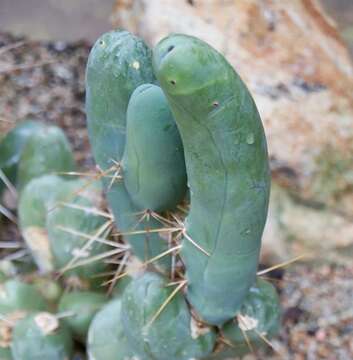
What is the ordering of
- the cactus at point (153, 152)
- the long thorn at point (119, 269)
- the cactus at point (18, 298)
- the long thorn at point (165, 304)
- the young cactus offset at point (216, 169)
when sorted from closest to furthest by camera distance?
the young cactus offset at point (216, 169) < the cactus at point (153, 152) < the long thorn at point (165, 304) < the long thorn at point (119, 269) < the cactus at point (18, 298)

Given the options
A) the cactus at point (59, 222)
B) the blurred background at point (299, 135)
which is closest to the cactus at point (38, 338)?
the cactus at point (59, 222)

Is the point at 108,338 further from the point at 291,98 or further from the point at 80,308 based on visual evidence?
the point at 291,98

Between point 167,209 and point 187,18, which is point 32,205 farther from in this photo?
point 187,18

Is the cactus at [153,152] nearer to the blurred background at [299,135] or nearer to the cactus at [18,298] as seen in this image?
the cactus at [18,298]

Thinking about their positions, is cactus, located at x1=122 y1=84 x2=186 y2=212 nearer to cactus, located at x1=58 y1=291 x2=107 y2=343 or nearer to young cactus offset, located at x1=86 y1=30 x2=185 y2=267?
young cactus offset, located at x1=86 y1=30 x2=185 y2=267

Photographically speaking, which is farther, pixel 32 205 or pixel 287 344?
pixel 287 344

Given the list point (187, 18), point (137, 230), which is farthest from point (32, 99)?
point (137, 230)

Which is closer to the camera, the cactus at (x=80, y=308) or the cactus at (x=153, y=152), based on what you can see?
the cactus at (x=153, y=152)
